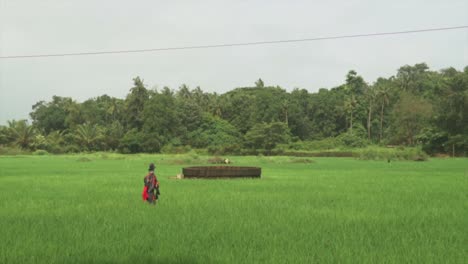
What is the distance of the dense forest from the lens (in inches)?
3081

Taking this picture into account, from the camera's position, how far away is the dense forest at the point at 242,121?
3081 inches

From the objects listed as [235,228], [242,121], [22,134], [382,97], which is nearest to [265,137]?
[242,121]

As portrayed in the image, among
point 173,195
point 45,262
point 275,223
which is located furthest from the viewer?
point 173,195

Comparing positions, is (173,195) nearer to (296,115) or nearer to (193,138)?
(193,138)

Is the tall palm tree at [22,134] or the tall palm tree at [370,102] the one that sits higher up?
the tall palm tree at [370,102]

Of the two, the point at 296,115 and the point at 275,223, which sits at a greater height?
the point at 296,115

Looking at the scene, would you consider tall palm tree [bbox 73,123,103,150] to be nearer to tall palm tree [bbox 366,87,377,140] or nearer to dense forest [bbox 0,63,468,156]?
dense forest [bbox 0,63,468,156]

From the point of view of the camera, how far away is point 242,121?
89812 millimetres

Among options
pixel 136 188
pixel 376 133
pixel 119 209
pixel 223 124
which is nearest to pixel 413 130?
pixel 376 133

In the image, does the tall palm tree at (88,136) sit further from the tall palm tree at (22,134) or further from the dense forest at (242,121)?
the tall palm tree at (22,134)

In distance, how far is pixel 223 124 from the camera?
8594cm

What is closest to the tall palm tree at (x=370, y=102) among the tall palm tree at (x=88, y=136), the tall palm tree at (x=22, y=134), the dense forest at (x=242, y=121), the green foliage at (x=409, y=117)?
the dense forest at (x=242, y=121)

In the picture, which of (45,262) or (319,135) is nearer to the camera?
(45,262)

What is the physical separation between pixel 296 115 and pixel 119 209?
82.7 m
